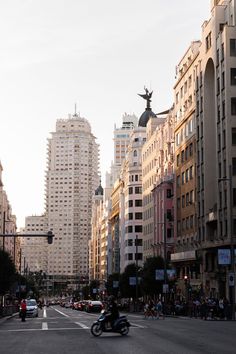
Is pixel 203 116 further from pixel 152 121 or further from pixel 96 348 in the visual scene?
pixel 96 348

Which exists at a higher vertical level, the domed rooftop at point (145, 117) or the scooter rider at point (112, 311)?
the domed rooftop at point (145, 117)

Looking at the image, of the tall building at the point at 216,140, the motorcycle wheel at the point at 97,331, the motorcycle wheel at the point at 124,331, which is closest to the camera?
the motorcycle wheel at the point at 97,331

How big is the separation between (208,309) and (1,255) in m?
19.2

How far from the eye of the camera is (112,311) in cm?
2639

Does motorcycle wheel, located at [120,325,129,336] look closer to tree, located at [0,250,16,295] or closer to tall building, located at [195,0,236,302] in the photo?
tree, located at [0,250,16,295]

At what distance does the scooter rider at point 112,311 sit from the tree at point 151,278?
52.3 metres

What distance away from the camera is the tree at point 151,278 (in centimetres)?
7919

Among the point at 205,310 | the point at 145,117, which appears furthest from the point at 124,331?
the point at 145,117

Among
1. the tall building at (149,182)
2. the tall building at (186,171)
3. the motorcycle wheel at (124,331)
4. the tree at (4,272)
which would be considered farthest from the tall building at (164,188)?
the motorcycle wheel at (124,331)

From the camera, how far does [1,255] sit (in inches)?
2301


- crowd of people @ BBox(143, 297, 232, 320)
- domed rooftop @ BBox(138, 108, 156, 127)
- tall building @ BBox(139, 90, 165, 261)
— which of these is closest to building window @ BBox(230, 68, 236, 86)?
crowd of people @ BBox(143, 297, 232, 320)

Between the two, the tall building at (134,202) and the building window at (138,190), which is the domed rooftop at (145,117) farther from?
the building window at (138,190)

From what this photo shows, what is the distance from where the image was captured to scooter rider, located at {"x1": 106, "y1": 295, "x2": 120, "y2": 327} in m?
26.2

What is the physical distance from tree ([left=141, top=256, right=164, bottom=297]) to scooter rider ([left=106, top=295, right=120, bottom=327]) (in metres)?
52.3
